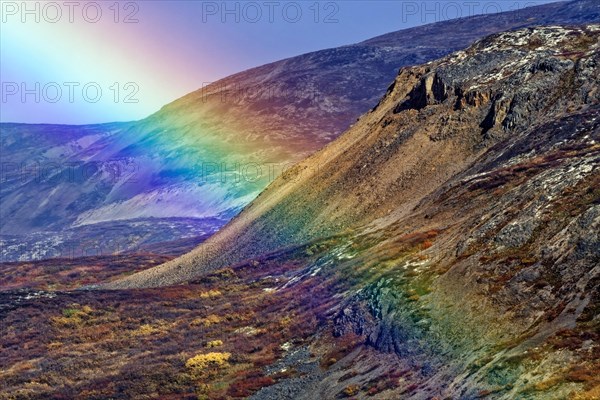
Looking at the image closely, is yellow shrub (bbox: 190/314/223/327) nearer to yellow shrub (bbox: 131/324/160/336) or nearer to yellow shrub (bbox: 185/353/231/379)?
yellow shrub (bbox: 131/324/160/336)

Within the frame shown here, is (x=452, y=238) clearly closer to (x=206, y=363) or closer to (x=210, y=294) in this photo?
(x=206, y=363)

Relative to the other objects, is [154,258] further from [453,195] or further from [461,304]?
[461,304]

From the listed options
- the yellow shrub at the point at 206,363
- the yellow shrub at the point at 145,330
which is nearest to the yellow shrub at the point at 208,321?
the yellow shrub at the point at 145,330

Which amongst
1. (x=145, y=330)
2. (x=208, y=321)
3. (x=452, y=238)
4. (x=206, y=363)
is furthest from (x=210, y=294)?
(x=452, y=238)

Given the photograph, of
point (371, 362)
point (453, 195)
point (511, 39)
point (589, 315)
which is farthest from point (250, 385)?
point (511, 39)

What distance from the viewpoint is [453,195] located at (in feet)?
160

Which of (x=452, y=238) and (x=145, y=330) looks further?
(x=145, y=330)

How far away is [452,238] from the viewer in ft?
126

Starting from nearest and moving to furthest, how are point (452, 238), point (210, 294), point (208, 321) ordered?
point (452, 238) → point (208, 321) → point (210, 294)

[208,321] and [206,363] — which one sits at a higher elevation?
[208,321]

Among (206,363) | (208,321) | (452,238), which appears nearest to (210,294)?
(208,321)

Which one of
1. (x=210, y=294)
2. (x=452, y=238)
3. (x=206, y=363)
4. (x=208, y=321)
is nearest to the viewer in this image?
(x=206, y=363)

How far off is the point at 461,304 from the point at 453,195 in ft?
63.3

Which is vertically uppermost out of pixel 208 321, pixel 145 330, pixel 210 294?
pixel 210 294
